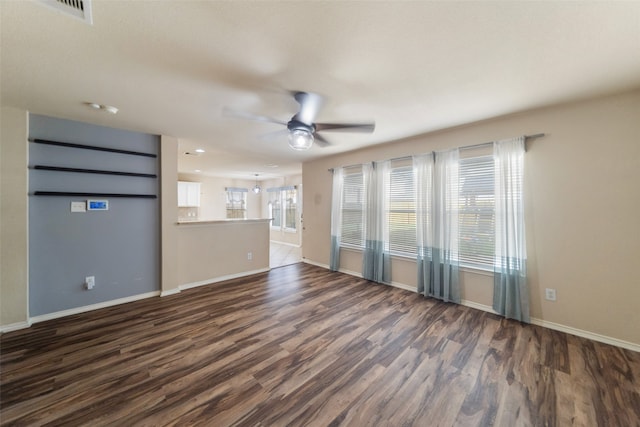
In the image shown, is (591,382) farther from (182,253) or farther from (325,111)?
(182,253)

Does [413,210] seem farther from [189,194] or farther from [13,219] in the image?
[189,194]

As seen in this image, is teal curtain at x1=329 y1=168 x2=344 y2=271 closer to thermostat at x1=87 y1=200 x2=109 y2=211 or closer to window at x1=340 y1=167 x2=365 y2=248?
window at x1=340 y1=167 x2=365 y2=248

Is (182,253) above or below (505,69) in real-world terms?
below

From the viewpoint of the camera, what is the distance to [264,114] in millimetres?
2697

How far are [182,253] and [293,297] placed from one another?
2062mm

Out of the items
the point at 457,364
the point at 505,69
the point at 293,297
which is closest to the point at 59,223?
the point at 293,297

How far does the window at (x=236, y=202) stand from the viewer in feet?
28.6

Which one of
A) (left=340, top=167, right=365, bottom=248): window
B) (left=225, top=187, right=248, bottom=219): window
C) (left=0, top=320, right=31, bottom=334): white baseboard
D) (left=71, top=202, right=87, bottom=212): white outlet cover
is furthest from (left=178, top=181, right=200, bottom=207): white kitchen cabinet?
(left=340, top=167, right=365, bottom=248): window

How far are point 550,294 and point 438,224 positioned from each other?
4.66ft

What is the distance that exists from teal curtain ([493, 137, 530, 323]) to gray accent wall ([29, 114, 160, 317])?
494 centimetres

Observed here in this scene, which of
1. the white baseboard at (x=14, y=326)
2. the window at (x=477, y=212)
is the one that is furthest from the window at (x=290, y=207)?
the white baseboard at (x=14, y=326)

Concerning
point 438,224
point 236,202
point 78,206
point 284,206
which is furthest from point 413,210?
point 236,202

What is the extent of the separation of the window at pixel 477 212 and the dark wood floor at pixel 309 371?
0.78 metres

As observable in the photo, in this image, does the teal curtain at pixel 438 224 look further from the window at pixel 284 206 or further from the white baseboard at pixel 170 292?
the window at pixel 284 206
